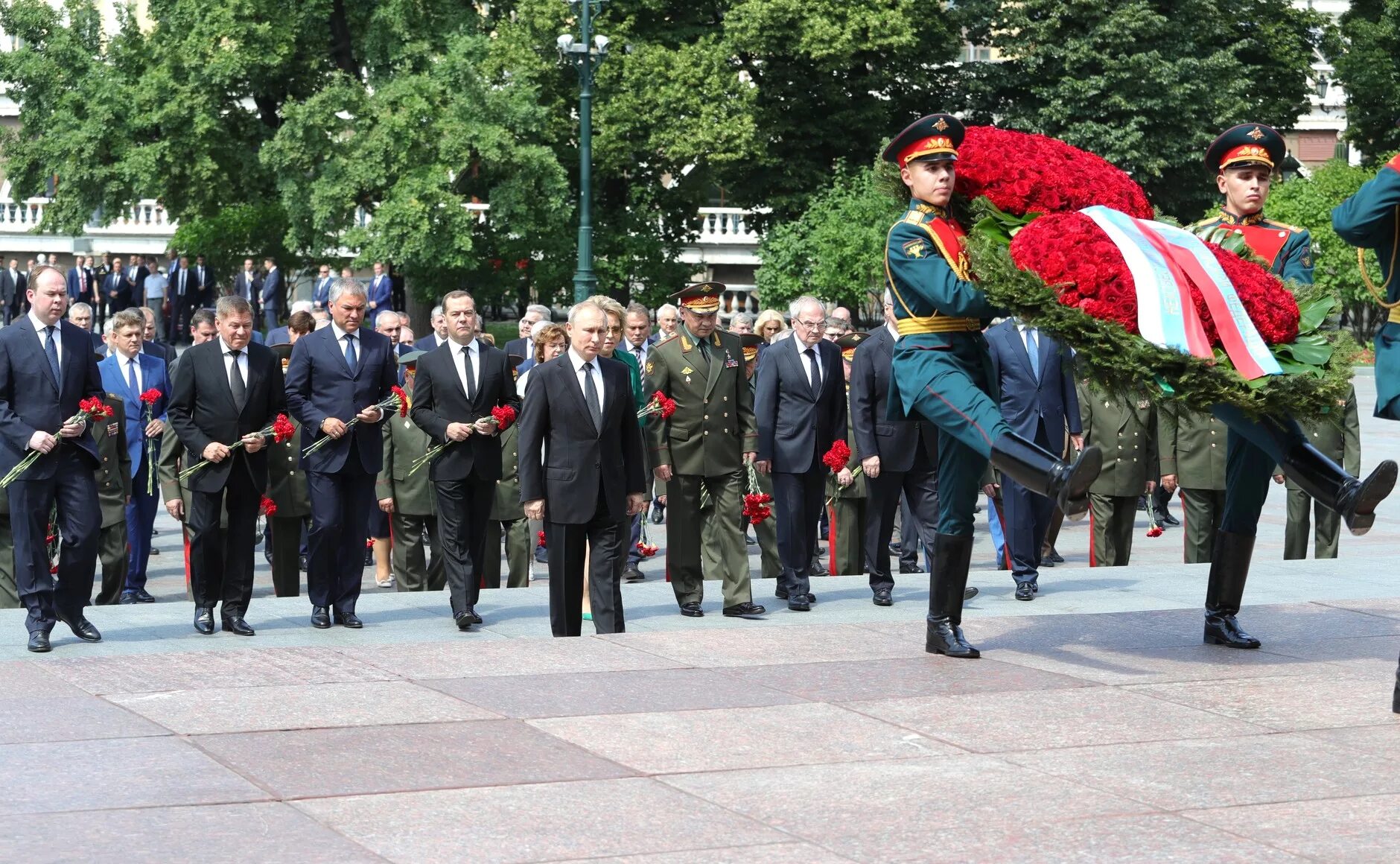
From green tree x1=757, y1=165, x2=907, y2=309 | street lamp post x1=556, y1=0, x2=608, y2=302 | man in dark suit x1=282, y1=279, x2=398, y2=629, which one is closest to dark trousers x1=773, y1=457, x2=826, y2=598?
man in dark suit x1=282, y1=279, x2=398, y2=629

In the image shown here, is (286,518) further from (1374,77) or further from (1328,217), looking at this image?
(1374,77)

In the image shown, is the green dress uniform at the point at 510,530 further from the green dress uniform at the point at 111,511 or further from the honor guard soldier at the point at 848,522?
the green dress uniform at the point at 111,511

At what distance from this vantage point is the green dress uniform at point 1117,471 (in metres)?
13.5

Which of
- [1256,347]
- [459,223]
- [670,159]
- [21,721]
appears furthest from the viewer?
[670,159]

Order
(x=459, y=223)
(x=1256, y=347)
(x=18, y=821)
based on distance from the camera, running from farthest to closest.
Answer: (x=459, y=223)
(x=1256, y=347)
(x=18, y=821)

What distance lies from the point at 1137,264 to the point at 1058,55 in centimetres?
3673

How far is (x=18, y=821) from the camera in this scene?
559 centimetres

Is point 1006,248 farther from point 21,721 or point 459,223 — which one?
point 459,223

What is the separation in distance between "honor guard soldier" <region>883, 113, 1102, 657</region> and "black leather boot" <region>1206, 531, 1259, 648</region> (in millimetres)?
1030

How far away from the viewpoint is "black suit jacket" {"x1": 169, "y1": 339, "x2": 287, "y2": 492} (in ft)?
34.1

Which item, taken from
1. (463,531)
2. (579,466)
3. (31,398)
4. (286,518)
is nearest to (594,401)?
(579,466)

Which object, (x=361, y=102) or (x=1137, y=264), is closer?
(x=1137, y=264)

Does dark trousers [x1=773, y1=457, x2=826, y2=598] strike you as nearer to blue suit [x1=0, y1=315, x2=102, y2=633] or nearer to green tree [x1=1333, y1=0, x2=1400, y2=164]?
blue suit [x1=0, y1=315, x2=102, y2=633]

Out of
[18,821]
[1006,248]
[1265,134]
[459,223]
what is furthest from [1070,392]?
[459,223]
